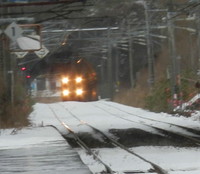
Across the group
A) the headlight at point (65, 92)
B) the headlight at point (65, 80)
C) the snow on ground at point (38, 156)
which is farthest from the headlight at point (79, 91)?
the snow on ground at point (38, 156)

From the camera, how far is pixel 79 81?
5406 cm

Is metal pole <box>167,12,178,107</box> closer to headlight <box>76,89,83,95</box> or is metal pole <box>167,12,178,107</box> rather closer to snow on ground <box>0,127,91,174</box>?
snow on ground <box>0,127,91,174</box>

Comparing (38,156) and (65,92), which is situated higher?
(38,156)

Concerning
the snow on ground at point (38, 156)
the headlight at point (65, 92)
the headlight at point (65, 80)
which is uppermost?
the snow on ground at point (38, 156)

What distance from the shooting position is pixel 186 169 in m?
12.3

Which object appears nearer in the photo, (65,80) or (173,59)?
(173,59)

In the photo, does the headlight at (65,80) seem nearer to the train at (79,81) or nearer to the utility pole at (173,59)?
the train at (79,81)

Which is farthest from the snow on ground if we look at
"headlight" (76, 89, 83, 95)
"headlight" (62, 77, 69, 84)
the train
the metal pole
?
"headlight" (76, 89, 83, 95)

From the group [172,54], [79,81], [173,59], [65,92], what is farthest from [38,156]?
[65,92]

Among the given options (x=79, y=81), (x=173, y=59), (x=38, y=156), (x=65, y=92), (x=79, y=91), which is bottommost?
(x=65, y=92)

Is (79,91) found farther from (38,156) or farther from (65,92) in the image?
(38,156)

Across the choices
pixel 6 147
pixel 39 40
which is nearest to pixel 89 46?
pixel 39 40

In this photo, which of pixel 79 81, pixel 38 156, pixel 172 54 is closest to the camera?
pixel 38 156

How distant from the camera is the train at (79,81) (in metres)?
50.1
